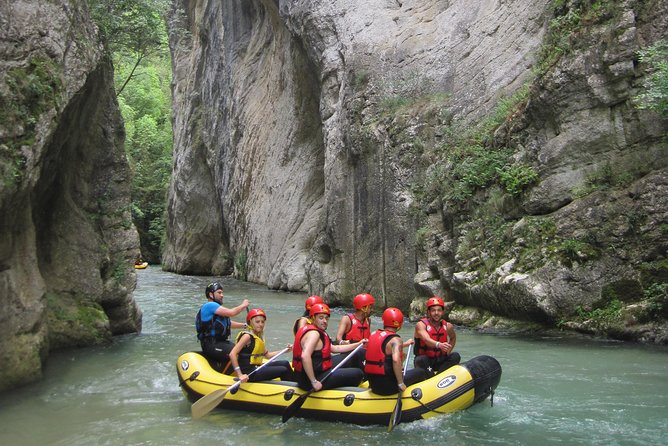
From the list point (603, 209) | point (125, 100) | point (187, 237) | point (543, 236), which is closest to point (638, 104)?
point (603, 209)

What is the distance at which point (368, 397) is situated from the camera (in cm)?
691

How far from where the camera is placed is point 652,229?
10000 mm

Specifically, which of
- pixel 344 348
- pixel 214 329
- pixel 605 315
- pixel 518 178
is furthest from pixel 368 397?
pixel 518 178

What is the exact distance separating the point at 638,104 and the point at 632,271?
104 inches

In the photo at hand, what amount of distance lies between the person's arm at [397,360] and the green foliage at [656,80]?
18.8ft

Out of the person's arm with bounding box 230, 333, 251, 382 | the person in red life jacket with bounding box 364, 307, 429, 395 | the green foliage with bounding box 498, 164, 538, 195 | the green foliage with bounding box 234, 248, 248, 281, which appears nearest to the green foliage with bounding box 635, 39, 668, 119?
the green foliage with bounding box 498, 164, 538, 195

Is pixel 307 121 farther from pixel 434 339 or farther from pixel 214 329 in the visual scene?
pixel 434 339

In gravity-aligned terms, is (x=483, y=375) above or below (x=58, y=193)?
below

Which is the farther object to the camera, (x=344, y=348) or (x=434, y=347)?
(x=344, y=348)

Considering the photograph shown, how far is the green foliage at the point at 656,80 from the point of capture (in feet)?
31.2

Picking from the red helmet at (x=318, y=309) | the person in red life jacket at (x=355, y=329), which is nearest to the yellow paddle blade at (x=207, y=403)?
the red helmet at (x=318, y=309)

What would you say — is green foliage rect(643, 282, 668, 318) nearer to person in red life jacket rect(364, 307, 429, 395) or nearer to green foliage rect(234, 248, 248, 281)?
person in red life jacket rect(364, 307, 429, 395)

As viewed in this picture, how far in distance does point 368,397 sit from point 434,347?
1.09 m

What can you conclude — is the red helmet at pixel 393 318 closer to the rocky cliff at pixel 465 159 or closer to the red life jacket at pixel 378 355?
the red life jacket at pixel 378 355
